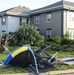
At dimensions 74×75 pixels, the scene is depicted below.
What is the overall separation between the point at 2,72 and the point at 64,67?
3.71 meters

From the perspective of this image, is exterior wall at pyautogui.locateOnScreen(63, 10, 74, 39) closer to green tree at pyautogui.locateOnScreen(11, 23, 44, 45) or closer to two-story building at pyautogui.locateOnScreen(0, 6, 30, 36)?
green tree at pyautogui.locateOnScreen(11, 23, 44, 45)

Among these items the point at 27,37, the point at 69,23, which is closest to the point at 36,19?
the point at 69,23

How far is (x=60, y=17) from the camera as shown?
106 feet

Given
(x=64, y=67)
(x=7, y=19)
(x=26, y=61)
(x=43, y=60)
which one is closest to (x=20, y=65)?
(x=26, y=61)

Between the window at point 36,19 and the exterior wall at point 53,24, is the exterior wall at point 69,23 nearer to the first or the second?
the exterior wall at point 53,24

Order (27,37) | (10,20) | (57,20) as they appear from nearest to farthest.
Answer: (27,37)
(57,20)
(10,20)

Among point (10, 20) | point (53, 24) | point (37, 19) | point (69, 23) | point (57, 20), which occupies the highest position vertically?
point (37, 19)

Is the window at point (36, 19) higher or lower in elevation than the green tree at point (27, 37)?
higher

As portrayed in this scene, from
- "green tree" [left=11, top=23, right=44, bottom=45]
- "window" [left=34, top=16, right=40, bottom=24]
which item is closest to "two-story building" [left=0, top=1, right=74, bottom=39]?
"window" [left=34, top=16, right=40, bottom=24]

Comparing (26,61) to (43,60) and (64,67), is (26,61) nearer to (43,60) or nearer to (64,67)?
(43,60)

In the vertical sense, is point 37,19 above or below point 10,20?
above

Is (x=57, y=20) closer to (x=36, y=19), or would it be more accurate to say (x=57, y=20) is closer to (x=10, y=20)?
(x=36, y=19)

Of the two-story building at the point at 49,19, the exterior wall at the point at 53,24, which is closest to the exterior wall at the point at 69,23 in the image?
the two-story building at the point at 49,19

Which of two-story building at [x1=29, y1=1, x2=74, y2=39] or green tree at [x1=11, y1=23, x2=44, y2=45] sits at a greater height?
two-story building at [x1=29, y1=1, x2=74, y2=39]
